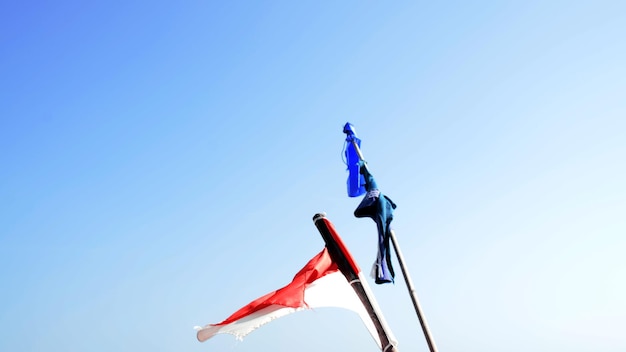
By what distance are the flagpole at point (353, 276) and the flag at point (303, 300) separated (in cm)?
11

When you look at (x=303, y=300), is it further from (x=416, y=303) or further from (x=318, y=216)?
(x=416, y=303)

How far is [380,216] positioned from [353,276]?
51.2 inches

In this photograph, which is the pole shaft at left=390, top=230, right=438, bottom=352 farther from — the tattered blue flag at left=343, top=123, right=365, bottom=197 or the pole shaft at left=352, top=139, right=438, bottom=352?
the tattered blue flag at left=343, top=123, right=365, bottom=197

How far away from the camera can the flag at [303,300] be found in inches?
349

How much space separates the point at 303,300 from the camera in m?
9.25

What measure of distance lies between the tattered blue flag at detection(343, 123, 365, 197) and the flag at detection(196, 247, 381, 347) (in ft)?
5.94

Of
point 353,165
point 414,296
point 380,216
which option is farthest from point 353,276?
point 353,165

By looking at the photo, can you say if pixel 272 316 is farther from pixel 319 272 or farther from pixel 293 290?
pixel 319 272

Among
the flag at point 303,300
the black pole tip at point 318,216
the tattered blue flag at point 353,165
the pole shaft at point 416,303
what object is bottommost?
the pole shaft at point 416,303

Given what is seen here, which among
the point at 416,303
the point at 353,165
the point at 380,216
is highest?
the point at 353,165

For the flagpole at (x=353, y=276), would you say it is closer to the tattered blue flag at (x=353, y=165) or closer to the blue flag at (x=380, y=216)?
the blue flag at (x=380, y=216)

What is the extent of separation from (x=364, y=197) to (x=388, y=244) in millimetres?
1091

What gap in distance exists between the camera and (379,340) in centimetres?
864

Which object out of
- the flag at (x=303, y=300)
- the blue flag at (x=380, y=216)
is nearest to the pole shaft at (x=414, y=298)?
the blue flag at (x=380, y=216)
